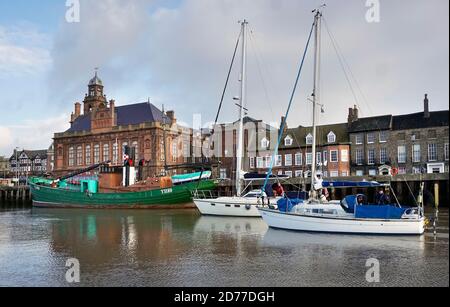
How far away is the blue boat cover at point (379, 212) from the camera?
69.2ft

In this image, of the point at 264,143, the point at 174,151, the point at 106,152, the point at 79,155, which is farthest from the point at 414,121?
the point at 79,155

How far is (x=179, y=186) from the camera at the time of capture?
4712 cm

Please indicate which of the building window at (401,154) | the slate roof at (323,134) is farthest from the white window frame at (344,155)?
the building window at (401,154)

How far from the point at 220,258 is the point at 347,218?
8.61m

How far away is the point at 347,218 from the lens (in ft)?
71.6

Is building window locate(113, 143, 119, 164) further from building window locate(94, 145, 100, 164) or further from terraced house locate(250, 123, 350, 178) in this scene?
terraced house locate(250, 123, 350, 178)

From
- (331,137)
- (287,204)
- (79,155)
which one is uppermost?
(331,137)

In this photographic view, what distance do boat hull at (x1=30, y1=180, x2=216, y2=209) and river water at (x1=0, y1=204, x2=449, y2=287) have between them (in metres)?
21.0

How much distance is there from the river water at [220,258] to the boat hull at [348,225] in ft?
1.93

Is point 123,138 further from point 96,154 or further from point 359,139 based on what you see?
point 359,139

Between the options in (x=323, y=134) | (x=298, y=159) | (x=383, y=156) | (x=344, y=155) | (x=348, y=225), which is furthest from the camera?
(x=298, y=159)

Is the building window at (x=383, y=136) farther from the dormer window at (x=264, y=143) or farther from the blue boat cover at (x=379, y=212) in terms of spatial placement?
the blue boat cover at (x=379, y=212)
